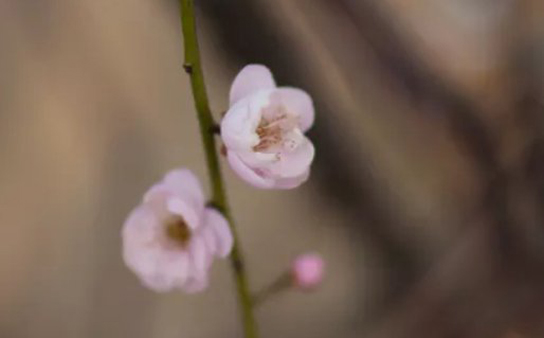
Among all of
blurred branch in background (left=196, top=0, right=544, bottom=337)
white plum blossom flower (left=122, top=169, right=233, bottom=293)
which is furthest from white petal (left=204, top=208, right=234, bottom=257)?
blurred branch in background (left=196, top=0, right=544, bottom=337)

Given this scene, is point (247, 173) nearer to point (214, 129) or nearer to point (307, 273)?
point (214, 129)

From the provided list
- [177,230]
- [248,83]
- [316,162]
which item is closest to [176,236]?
[177,230]

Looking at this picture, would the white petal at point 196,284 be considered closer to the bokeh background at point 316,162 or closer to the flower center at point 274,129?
the flower center at point 274,129

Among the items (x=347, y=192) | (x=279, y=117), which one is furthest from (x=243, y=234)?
(x=279, y=117)

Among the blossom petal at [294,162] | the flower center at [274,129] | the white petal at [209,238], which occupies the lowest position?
the white petal at [209,238]

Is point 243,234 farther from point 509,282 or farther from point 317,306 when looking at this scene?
point 509,282

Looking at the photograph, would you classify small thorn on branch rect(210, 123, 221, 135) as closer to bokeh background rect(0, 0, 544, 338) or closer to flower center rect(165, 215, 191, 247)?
flower center rect(165, 215, 191, 247)

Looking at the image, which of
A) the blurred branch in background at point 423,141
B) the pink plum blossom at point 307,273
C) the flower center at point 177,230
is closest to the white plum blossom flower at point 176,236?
the flower center at point 177,230

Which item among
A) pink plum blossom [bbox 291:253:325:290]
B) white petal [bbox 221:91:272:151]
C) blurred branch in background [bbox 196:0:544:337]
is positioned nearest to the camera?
white petal [bbox 221:91:272:151]
